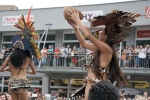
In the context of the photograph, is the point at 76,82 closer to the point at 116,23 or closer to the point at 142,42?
the point at 142,42

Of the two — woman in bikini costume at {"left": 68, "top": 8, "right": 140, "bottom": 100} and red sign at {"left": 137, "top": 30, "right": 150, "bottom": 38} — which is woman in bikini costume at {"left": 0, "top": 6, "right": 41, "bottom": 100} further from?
red sign at {"left": 137, "top": 30, "right": 150, "bottom": 38}

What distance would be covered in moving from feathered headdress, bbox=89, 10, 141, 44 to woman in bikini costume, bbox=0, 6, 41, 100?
95.3 inches

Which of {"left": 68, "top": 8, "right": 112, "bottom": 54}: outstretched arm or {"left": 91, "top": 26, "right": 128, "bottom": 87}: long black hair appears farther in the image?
{"left": 91, "top": 26, "right": 128, "bottom": 87}: long black hair

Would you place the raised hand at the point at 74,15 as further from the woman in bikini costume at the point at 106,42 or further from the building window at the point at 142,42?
the building window at the point at 142,42

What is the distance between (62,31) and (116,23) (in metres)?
16.3

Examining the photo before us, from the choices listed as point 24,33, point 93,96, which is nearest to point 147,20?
point 24,33

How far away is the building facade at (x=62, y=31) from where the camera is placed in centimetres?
1767

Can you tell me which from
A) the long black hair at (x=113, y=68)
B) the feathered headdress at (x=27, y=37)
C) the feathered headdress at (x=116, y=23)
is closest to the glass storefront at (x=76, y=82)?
the feathered headdress at (x=27, y=37)

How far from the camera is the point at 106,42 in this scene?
14.0 feet

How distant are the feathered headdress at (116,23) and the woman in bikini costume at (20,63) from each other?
242 centimetres

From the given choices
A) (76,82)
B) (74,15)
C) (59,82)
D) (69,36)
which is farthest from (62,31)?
(74,15)

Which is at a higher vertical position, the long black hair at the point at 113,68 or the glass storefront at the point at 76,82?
the long black hair at the point at 113,68

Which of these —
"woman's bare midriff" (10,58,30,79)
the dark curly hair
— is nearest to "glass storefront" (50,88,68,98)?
"woman's bare midriff" (10,58,30,79)

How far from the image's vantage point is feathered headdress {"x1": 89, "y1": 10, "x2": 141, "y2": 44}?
13.8 feet
